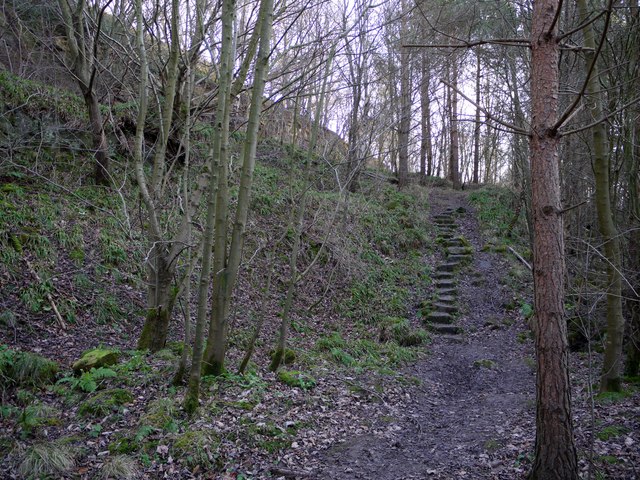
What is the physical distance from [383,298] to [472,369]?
11.0 feet

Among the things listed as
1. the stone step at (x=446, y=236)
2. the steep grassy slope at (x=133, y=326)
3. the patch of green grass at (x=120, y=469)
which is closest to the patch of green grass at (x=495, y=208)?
the stone step at (x=446, y=236)

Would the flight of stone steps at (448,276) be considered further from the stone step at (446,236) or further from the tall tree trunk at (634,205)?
the tall tree trunk at (634,205)

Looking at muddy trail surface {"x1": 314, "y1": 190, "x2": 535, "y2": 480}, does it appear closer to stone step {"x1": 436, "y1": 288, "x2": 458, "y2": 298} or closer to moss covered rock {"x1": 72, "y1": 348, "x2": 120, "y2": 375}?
stone step {"x1": 436, "y1": 288, "x2": 458, "y2": 298}

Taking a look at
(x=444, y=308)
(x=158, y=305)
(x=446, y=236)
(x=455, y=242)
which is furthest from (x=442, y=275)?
(x=158, y=305)

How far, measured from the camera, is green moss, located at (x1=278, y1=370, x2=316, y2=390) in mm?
5992

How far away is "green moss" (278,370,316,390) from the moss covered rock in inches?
82.7

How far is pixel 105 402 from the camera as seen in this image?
4.90m

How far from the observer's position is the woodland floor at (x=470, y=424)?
4344 mm

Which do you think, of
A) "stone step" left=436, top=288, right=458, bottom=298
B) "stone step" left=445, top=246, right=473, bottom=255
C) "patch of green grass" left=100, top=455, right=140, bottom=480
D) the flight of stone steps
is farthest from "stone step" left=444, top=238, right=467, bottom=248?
"patch of green grass" left=100, top=455, right=140, bottom=480

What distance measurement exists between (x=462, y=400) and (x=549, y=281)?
365cm

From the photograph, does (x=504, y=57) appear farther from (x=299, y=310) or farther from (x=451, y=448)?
(x=451, y=448)

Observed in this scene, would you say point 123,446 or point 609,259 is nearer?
point 123,446

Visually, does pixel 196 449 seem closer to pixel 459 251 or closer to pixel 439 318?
pixel 439 318

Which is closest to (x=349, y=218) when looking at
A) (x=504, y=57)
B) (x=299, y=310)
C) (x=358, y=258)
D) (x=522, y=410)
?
(x=358, y=258)
